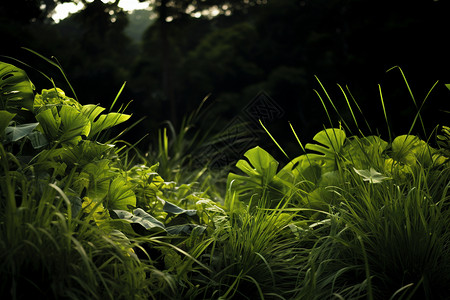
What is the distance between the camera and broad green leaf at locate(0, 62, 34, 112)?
5.20 feet

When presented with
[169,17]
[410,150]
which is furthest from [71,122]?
[169,17]

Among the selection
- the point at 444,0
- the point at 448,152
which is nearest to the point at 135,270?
the point at 448,152

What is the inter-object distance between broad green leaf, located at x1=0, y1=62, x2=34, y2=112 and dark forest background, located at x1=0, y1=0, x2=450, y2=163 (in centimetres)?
785

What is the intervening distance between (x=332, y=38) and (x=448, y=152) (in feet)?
52.7

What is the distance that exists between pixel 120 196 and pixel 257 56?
19.7m

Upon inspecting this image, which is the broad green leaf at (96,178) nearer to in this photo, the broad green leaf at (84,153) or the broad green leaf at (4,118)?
the broad green leaf at (84,153)

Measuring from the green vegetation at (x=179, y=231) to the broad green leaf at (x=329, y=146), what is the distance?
0.8 inches

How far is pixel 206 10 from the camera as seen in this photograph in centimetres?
2198

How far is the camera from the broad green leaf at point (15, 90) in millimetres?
1585

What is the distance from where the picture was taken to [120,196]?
1.55 meters

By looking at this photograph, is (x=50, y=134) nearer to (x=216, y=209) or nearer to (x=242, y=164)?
(x=216, y=209)

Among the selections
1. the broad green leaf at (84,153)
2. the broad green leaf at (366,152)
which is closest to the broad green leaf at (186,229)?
the broad green leaf at (84,153)

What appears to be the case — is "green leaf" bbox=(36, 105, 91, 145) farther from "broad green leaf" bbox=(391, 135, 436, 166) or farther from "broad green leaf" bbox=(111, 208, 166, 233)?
"broad green leaf" bbox=(391, 135, 436, 166)

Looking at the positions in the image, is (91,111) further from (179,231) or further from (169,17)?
(169,17)
